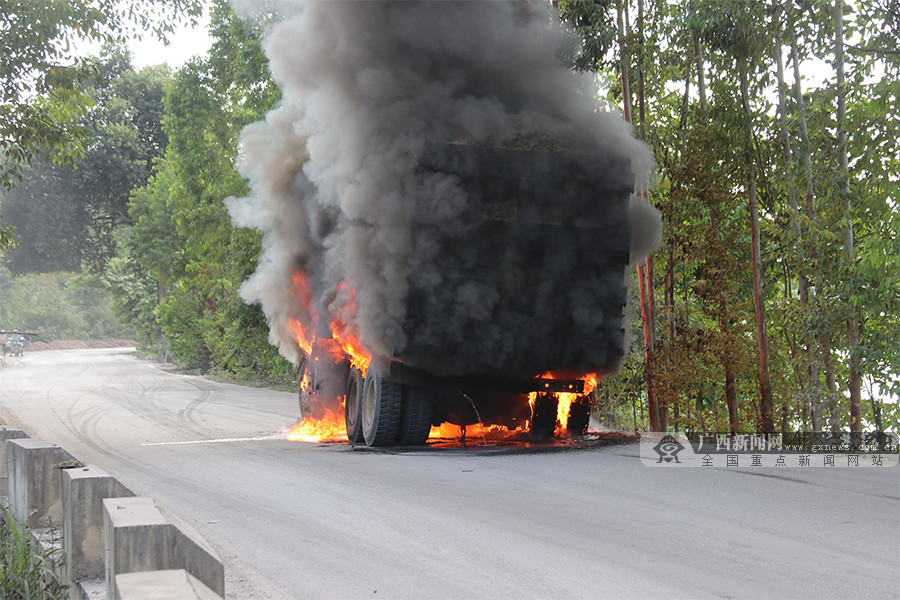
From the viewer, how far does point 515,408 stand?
10.3m

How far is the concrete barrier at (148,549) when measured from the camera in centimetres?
357

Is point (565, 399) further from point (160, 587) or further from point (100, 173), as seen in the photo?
point (100, 173)

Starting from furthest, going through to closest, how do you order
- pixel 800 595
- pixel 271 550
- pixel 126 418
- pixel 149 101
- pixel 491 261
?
1. pixel 149 101
2. pixel 126 418
3. pixel 491 261
4. pixel 271 550
5. pixel 800 595

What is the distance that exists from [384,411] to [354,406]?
147 cm

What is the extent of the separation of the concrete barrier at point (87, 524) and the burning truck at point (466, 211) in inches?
194

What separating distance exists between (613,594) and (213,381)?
26882 mm

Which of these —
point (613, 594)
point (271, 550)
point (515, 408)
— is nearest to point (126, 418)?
point (515, 408)

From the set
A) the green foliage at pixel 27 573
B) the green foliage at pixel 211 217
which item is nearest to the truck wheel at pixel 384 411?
the green foliage at pixel 27 573

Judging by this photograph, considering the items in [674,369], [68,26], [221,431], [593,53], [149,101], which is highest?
[149,101]

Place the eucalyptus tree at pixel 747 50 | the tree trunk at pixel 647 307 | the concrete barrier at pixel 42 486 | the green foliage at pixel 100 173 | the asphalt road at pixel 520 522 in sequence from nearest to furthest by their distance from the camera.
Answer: the asphalt road at pixel 520 522, the concrete barrier at pixel 42 486, the eucalyptus tree at pixel 747 50, the tree trunk at pixel 647 307, the green foliage at pixel 100 173

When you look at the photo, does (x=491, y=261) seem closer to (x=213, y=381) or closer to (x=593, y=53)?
(x=593, y=53)
